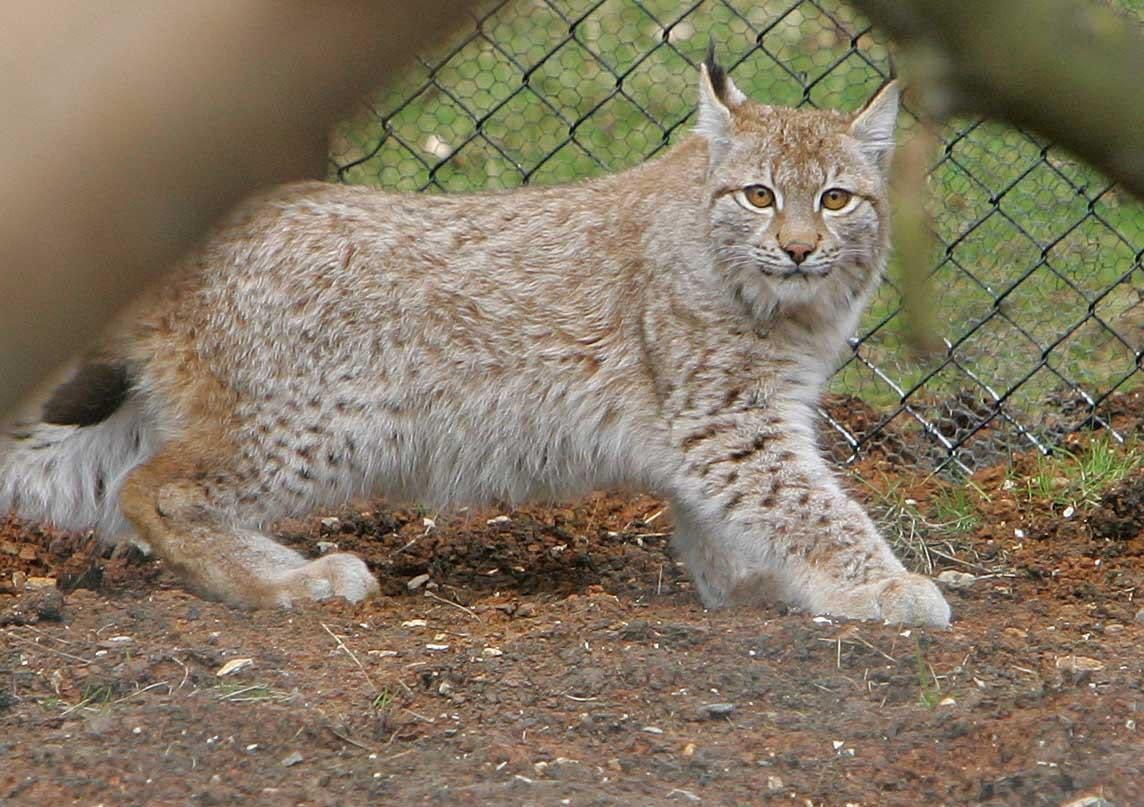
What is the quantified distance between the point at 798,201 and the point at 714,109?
1.10 ft

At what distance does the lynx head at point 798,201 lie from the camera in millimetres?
3793

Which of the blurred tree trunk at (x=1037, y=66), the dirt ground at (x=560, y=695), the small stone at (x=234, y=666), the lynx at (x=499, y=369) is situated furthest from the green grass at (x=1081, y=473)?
the blurred tree trunk at (x=1037, y=66)

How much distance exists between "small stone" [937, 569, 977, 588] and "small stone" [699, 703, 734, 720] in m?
1.28

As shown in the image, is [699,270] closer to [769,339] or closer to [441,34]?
[769,339]

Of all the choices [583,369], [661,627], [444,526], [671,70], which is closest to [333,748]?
[661,627]

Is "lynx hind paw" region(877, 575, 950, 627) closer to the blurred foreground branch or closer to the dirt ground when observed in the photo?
the dirt ground

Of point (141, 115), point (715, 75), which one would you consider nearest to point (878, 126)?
point (715, 75)

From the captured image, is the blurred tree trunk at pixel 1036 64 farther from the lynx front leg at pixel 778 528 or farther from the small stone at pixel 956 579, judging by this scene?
the small stone at pixel 956 579

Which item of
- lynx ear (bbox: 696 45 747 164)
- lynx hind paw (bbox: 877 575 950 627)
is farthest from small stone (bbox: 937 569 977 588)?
lynx ear (bbox: 696 45 747 164)

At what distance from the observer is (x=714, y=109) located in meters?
3.98

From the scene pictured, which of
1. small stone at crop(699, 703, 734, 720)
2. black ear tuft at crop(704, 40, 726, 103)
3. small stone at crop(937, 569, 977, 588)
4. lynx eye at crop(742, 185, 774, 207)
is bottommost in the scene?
small stone at crop(937, 569, 977, 588)

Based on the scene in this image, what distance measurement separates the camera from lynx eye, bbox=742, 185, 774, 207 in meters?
3.88

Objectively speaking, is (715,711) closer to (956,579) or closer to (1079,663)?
(1079,663)

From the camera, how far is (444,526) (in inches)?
177
